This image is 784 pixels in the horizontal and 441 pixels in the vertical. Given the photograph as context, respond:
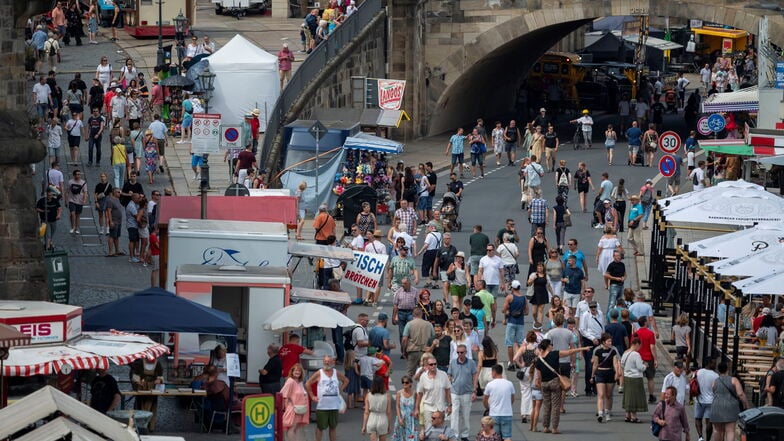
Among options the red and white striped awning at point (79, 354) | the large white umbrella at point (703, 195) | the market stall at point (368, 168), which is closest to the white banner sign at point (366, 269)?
the large white umbrella at point (703, 195)

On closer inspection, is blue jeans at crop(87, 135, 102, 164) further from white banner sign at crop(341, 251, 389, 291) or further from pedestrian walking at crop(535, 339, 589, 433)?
pedestrian walking at crop(535, 339, 589, 433)

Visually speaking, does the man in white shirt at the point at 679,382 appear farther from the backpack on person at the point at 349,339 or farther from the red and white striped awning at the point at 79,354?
the red and white striped awning at the point at 79,354

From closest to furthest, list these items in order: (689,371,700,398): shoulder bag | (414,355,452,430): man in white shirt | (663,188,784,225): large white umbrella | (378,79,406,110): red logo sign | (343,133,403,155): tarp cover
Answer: (414,355,452,430): man in white shirt, (689,371,700,398): shoulder bag, (663,188,784,225): large white umbrella, (343,133,403,155): tarp cover, (378,79,406,110): red logo sign

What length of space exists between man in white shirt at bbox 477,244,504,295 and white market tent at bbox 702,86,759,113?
1566 cm

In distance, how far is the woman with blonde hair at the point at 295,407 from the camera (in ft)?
74.7

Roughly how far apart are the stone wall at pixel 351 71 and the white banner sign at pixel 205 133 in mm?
12922

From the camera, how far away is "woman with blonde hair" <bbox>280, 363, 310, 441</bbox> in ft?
74.7

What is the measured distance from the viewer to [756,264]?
27.7 m

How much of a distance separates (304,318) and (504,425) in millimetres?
3392

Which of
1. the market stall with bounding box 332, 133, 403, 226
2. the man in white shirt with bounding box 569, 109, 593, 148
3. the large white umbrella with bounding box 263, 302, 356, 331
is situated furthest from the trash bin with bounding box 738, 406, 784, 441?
the man in white shirt with bounding box 569, 109, 593, 148

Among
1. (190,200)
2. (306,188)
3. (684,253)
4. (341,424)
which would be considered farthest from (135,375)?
(306,188)

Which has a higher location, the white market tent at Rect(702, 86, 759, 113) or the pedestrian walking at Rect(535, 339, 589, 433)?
the white market tent at Rect(702, 86, 759, 113)

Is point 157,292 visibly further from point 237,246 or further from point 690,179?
point 690,179

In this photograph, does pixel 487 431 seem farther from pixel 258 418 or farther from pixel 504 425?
pixel 258 418
